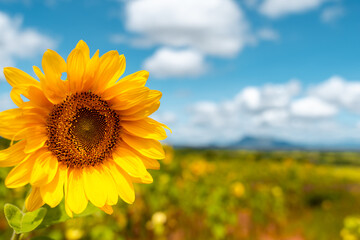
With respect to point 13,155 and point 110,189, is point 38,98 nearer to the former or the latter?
point 13,155

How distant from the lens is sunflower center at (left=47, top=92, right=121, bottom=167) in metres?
1.18

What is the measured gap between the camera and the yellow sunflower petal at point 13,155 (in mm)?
1015

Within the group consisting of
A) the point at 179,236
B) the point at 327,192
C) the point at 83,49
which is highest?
the point at 83,49

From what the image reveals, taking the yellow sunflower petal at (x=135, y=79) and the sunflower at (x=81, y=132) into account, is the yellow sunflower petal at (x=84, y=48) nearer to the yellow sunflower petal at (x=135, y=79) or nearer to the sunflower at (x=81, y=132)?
the sunflower at (x=81, y=132)

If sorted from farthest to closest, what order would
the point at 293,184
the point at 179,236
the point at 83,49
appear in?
1. the point at 293,184
2. the point at 179,236
3. the point at 83,49

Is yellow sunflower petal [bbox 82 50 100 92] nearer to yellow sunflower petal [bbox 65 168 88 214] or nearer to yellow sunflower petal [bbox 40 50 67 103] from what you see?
yellow sunflower petal [bbox 40 50 67 103]

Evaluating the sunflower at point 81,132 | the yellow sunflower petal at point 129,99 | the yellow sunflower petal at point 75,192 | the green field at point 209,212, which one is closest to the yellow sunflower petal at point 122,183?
the sunflower at point 81,132

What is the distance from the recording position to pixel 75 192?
1.10 meters

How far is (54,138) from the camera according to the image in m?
1.18

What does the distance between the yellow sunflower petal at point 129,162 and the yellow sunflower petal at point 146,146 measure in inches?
1.2

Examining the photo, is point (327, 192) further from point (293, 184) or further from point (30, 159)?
point (30, 159)

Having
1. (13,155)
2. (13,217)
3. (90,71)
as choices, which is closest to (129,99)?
(90,71)

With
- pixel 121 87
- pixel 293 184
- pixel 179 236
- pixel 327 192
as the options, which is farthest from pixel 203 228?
pixel 327 192

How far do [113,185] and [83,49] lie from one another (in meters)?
0.47
